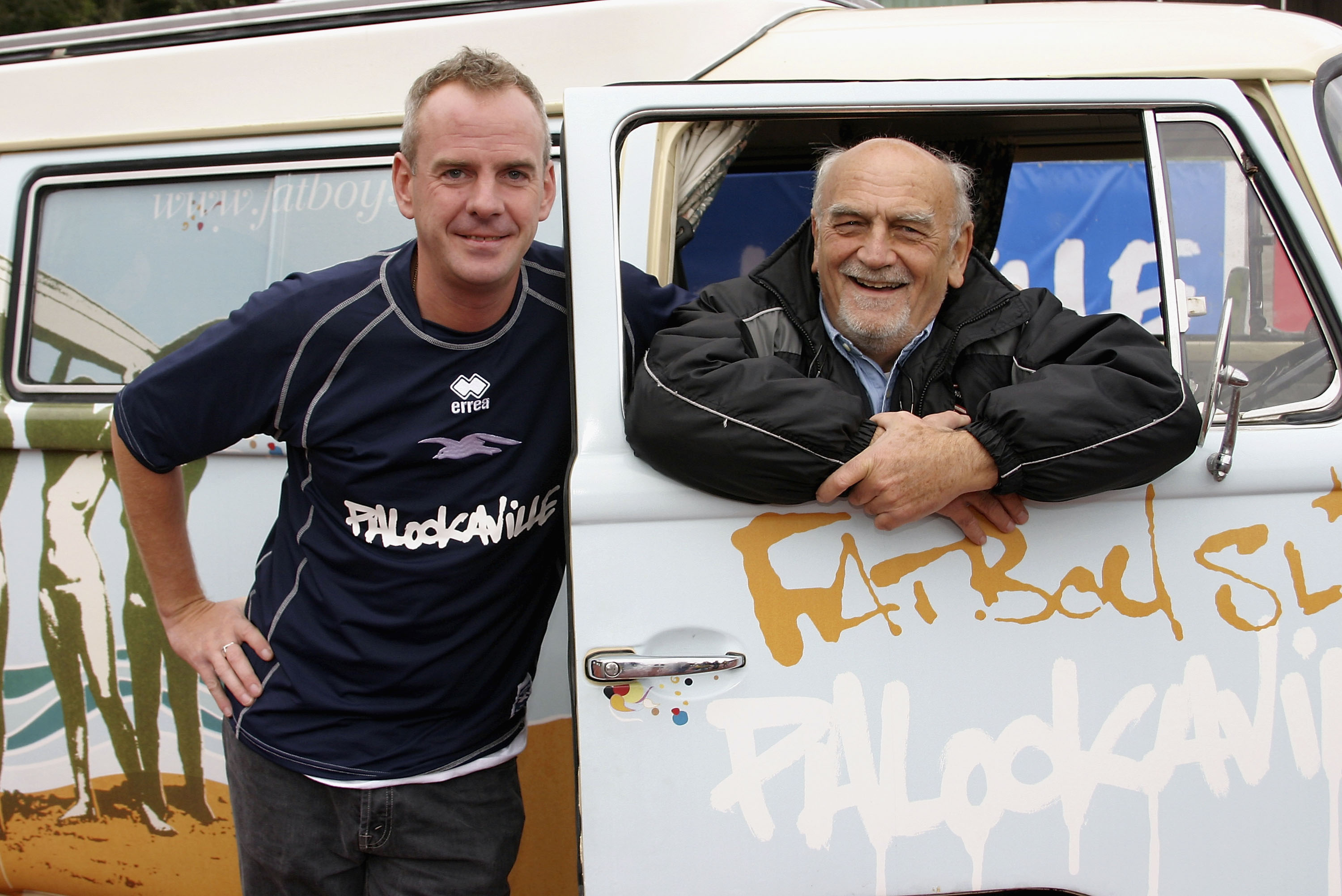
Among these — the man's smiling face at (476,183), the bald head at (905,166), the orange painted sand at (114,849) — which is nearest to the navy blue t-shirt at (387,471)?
the man's smiling face at (476,183)

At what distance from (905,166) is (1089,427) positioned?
66 cm

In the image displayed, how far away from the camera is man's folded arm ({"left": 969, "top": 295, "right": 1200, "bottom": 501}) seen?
4.82ft

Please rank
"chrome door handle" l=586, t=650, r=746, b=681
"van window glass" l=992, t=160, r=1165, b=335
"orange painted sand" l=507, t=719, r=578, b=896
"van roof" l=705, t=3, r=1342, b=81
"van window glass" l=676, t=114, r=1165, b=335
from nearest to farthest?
1. "chrome door handle" l=586, t=650, r=746, b=681
2. "van roof" l=705, t=3, r=1342, b=81
3. "orange painted sand" l=507, t=719, r=578, b=896
4. "van window glass" l=676, t=114, r=1165, b=335
5. "van window glass" l=992, t=160, r=1165, b=335


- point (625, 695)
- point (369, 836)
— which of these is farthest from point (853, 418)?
point (369, 836)

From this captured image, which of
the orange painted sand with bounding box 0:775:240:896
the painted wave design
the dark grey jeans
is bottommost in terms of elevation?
the orange painted sand with bounding box 0:775:240:896

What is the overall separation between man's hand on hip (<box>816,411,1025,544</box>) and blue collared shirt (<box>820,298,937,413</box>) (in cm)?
34

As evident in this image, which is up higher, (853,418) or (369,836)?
(853,418)

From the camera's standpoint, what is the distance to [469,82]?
A: 1652 millimetres

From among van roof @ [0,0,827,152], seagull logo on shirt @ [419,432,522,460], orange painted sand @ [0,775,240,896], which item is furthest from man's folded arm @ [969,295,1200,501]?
orange painted sand @ [0,775,240,896]

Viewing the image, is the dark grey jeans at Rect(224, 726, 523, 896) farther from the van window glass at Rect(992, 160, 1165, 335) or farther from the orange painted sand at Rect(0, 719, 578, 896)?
the van window glass at Rect(992, 160, 1165, 335)

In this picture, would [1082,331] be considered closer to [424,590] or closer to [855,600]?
[855,600]

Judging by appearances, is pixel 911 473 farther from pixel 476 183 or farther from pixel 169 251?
pixel 169 251

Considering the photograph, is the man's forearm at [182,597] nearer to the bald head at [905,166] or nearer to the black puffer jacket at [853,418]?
the black puffer jacket at [853,418]

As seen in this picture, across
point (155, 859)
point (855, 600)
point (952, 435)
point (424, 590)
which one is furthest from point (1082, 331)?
point (155, 859)
